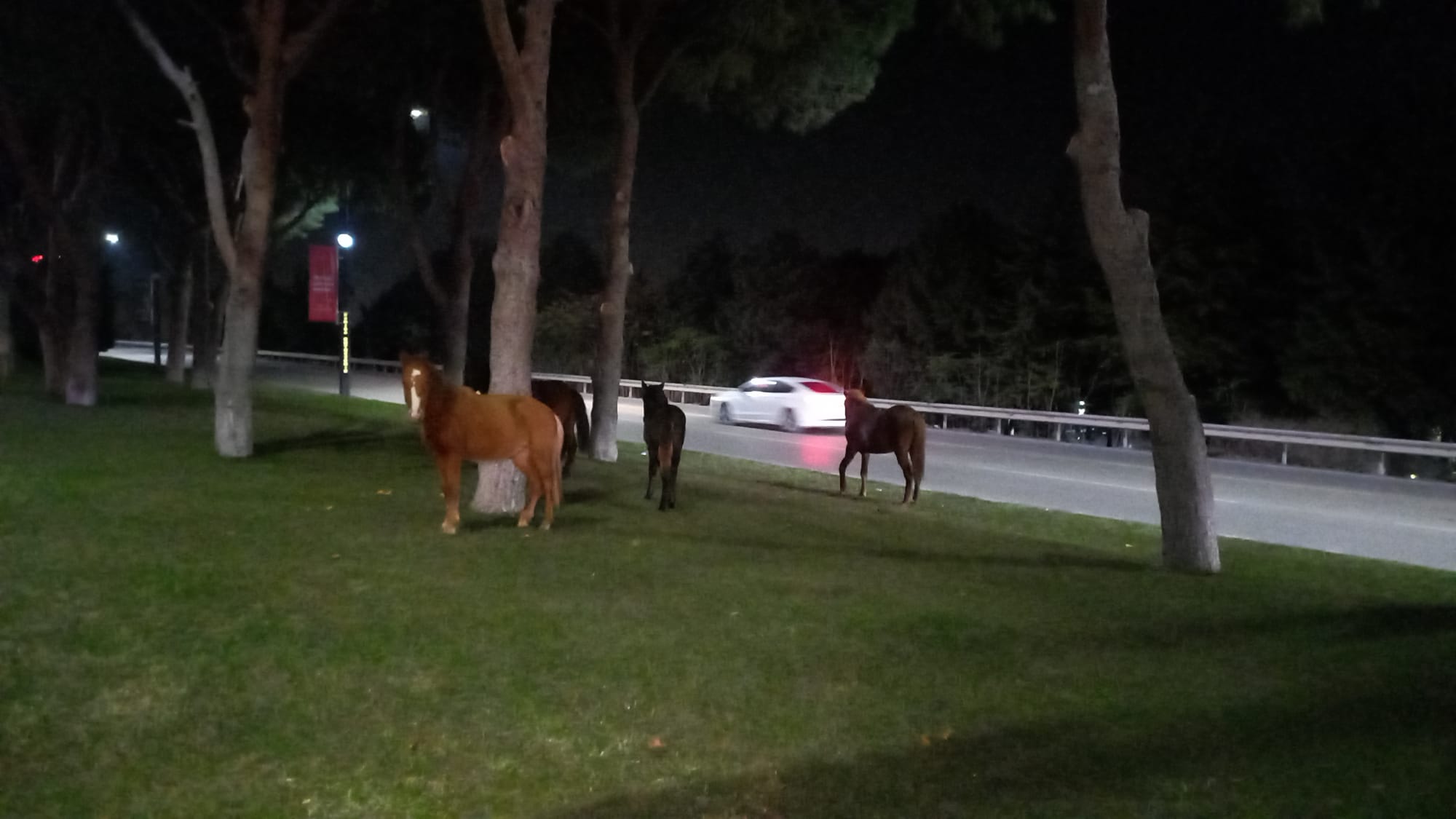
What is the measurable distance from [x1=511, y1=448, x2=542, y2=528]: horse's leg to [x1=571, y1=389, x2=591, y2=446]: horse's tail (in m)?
5.05

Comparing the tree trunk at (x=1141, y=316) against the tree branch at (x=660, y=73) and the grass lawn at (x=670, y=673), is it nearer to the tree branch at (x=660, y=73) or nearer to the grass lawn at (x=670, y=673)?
the grass lawn at (x=670, y=673)

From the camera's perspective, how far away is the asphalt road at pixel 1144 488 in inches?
647

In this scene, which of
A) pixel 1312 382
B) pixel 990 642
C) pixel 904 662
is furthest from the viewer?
pixel 1312 382

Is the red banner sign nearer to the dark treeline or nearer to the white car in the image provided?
the white car

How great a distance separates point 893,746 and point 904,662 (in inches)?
59.5

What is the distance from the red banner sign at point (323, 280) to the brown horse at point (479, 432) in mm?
21442

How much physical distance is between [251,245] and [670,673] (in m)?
12.0

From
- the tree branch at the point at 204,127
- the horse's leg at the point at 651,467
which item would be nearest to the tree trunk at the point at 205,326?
the tree branch at the point at 204,127

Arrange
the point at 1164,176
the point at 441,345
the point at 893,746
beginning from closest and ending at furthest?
the point at 893,746 → the point at 441,345 → the point at 1164,176

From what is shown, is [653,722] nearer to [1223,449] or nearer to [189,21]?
[189,21]

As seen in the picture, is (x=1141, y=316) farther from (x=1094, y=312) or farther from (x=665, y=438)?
(x=1094, y=312)

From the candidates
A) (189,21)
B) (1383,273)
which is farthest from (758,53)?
(1383,273)

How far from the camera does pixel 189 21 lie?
20.0m

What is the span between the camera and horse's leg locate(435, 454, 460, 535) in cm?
1132
